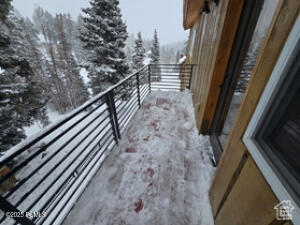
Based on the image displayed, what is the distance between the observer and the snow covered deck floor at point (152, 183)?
149cm

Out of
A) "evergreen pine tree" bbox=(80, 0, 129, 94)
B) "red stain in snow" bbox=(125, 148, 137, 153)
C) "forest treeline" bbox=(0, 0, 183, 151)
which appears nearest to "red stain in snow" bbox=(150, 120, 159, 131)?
"red stain in snow" bbox=(125, 148, 137, 153)

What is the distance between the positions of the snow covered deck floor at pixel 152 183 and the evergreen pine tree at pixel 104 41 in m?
6.00

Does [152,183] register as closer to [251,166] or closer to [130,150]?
[130,150]

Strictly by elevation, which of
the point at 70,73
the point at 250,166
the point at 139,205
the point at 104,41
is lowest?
the point at 70,73

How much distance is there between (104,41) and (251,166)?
822 centimetres

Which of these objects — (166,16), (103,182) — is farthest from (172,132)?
(166,16)

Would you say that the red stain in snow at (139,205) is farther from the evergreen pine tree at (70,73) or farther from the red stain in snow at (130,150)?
the evergreen pine tree at (70,73)

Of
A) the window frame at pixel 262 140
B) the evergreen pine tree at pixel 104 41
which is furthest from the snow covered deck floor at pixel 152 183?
the evergreen pine tree at pixel 104 41

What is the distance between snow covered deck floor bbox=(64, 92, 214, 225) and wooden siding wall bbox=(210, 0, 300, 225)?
1.24ft

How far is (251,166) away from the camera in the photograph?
0.90 meters

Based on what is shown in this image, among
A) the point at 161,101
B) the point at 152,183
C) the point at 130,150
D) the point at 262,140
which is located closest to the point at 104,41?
the point at 161,101

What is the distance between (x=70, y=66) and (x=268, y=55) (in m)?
18.8

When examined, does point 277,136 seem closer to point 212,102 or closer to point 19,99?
point 212,102

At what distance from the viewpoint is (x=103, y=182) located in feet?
6.00
